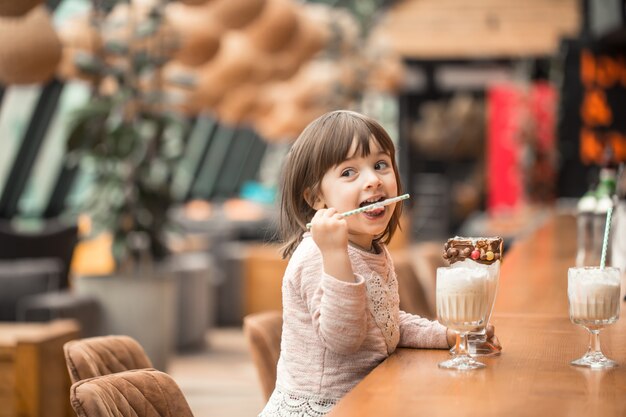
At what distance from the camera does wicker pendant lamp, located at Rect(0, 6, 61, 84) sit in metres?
4.19

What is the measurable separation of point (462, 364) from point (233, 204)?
556 inches

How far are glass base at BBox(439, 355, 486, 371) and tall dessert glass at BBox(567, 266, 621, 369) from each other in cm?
18

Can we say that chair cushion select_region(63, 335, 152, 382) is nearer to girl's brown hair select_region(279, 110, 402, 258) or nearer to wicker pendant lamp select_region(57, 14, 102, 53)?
girl's brown hair select_region(279, 110, 402, 258)

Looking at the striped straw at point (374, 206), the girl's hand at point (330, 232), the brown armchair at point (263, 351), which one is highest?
the striped straw at point (374, 206)

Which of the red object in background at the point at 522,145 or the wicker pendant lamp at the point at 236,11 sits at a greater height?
the wicker pendant lamp at the point at 236,11

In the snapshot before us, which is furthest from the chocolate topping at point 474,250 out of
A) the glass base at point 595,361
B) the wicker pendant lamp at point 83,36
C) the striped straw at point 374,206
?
the wicker pendant lamp at point 83,36

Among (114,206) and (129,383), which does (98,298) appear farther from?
(129,383)

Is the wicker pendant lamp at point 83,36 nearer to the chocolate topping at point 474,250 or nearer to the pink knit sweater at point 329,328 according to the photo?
the pink knit sweater at point 329,328

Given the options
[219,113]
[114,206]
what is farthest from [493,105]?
[114,206]

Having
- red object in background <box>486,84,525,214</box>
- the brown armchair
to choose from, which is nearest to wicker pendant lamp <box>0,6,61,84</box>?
the brown armchair

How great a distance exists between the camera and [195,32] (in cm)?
621

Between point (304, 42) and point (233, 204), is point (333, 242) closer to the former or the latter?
point (304, 42)

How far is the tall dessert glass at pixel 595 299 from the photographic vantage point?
1.82 m

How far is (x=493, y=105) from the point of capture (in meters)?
14.3
